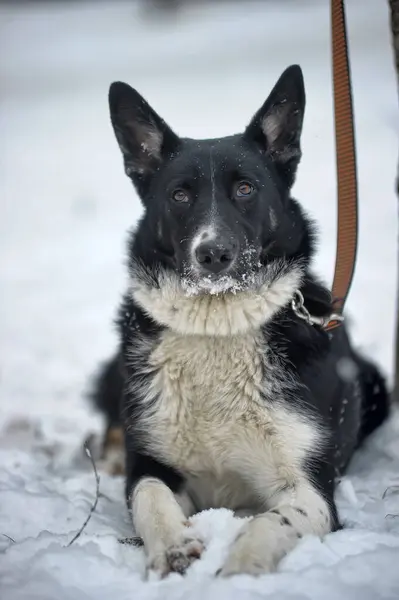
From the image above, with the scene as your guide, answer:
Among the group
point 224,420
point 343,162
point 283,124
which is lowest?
point 224,420

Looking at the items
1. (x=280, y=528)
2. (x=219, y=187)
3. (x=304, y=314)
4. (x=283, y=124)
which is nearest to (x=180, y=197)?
(x=219, y=187)

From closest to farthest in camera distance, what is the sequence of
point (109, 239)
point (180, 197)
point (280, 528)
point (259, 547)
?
point (259, 547), point (280, 528), point (180, 197), point (109, 239)

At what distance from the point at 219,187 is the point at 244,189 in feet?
0.39

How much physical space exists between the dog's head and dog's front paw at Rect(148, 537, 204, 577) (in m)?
1.08

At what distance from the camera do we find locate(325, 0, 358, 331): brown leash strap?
10.9 ft

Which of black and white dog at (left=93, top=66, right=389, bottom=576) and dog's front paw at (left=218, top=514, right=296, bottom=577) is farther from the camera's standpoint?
black and white dog at (left=93, top=66, right=389, bottom=576)

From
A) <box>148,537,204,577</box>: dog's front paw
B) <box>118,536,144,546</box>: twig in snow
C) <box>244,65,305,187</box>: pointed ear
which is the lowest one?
<box>118,536,144,546</box>: twig in snow

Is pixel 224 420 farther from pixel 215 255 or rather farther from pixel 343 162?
pixel 343 162

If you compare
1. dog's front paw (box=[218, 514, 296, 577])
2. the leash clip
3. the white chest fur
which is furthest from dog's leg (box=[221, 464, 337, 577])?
the leash clip

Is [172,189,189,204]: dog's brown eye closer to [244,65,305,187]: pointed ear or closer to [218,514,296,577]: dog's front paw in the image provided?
[244,65,305,187]: pointed ear

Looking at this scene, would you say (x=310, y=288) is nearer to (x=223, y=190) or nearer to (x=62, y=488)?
(x=223, y=190)

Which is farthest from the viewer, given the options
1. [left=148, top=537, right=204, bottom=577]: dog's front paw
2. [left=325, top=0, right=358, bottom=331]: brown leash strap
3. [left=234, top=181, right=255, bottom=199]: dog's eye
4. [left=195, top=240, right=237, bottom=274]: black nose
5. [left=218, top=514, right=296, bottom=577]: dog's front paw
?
[left=325, top=0, right=358, bottom=331]: brown leash strap

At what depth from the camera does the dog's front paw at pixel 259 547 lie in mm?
2359

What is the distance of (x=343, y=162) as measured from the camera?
138 inches
